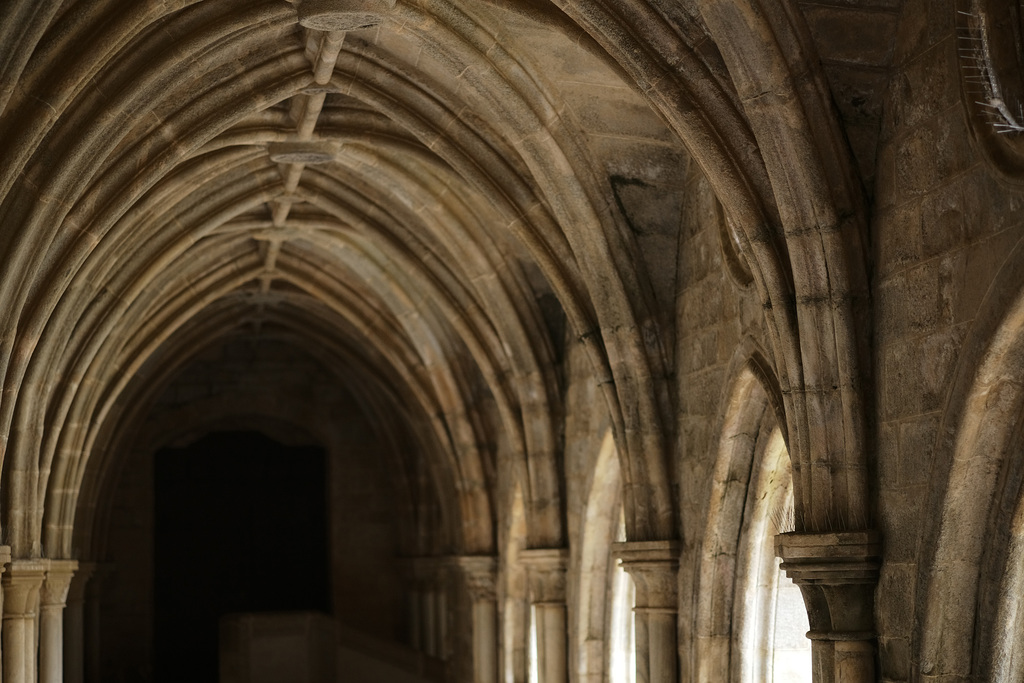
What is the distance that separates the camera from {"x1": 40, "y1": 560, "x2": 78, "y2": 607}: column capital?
10.9 m

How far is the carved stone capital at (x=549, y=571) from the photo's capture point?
30.8 ft

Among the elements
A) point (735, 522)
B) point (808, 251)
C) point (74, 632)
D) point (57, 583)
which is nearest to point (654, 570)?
point (735, 522)

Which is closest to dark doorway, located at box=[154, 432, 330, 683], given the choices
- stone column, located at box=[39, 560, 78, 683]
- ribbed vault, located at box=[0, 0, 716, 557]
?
ribbed vault, located at box=[0, 0, 716, 557]

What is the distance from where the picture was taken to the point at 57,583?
11.0 metres

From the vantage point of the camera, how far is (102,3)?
5836 millimetres

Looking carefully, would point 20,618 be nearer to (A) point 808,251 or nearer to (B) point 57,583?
(B) point 57,583

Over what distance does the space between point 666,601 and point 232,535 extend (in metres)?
10.6

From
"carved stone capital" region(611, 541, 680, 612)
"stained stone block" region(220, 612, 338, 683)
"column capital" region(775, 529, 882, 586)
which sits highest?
"column capital" region(775, 529, 882, 586)

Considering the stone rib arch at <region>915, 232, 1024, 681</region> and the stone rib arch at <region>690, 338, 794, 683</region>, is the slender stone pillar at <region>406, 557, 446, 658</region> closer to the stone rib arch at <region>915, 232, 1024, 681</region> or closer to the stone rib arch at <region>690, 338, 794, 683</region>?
the stone rib arch at <region>690, 338, 794, 683</region>

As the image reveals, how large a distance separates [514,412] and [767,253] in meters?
4.71

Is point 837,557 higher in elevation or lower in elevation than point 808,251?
lower

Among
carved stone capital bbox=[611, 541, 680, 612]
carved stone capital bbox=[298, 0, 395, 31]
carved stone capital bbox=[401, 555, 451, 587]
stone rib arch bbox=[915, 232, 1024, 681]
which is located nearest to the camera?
stone rib arch bbox=[915, 232, 1024, 681]

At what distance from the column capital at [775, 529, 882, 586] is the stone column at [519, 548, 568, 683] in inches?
169

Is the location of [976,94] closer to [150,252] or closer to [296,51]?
[296,51]
